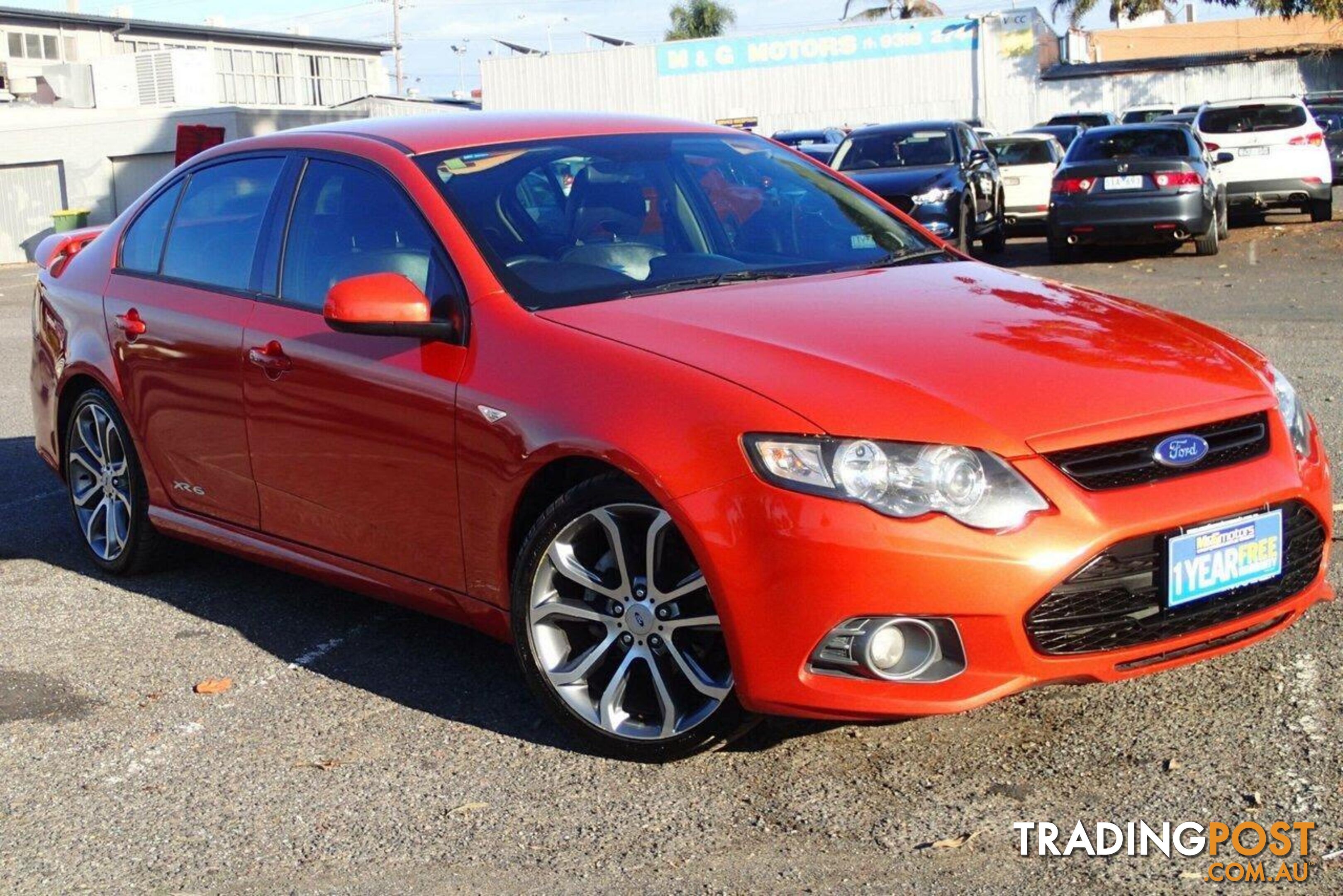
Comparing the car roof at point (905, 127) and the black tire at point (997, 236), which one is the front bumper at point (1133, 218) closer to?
the black tire at point (997, 236)

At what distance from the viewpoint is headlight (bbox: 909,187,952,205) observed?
1669 centimetres

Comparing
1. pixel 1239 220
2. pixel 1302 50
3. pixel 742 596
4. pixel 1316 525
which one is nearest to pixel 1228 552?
pixel 1316 525

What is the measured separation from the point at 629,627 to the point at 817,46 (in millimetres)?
49596

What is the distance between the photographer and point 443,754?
4.22 metres

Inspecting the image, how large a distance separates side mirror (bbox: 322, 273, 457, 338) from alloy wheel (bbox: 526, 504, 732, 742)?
28.7 inches

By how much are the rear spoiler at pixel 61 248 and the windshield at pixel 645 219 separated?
2.37 metres

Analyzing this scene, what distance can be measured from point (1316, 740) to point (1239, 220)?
2065cm

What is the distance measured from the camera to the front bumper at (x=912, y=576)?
11.5 feet

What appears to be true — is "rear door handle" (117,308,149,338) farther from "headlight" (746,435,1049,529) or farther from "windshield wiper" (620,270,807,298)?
"headlight" (746,435,1049,529)

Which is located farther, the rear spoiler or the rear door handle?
the rear spoiler

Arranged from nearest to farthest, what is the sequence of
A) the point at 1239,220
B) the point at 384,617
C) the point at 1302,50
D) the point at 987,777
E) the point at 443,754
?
1. the point at 987,777
2. the point at 443,754
3. the point at 384,617
4. the point at 1239,220
5. the point at 1302,50

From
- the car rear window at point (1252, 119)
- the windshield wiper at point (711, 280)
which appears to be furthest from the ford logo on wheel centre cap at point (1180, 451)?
the car rear window at point (1252, 119)

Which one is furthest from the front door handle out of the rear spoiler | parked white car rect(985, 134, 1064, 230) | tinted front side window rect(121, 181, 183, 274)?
parked white car rect(985, 134, 1064, 230)

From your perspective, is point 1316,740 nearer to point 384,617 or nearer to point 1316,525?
point 1316,525
